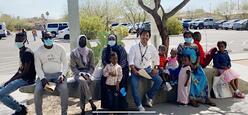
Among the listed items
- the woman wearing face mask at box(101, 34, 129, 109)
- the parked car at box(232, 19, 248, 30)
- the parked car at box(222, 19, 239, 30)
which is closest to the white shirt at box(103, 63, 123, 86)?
the woman wearing face mask at box(101, 34, 129, 109)

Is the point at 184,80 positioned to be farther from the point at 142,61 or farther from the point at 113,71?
the point at 113,71

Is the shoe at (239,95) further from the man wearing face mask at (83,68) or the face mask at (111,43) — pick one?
the man wearing face mask at (83,68)

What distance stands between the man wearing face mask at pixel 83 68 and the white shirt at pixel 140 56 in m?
0.84

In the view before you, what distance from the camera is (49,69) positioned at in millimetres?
6535

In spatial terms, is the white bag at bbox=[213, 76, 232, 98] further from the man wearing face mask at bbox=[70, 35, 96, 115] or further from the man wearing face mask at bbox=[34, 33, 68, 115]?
the man wearing face mask at bbox=[34, 33, 68, 115]

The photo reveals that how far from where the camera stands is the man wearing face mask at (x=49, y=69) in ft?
21.1

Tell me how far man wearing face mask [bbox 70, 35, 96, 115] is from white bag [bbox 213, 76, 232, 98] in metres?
3.03

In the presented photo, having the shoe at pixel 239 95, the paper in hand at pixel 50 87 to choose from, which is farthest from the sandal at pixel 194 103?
the paper in hand at pixel 50 87

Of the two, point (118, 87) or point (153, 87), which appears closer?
point (118, 87)

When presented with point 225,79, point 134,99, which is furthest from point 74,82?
point 225,79

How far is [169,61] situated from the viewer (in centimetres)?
786

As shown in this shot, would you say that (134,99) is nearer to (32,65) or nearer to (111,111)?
(111,111)

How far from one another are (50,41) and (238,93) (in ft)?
14.9

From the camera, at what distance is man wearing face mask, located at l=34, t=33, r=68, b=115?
21.1 feet
